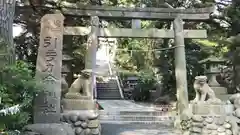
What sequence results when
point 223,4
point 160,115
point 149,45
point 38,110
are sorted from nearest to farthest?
point 38,110 < point 160,115 < point 223,4 < point 149,45

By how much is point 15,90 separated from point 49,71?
4.61 feet

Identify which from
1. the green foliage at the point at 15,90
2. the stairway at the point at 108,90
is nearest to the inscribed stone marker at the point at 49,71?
the green foliage at the point at 15,90

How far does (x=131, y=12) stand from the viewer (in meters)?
9.12

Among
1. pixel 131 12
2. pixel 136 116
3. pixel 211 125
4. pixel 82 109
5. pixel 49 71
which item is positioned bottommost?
pixel 136 116

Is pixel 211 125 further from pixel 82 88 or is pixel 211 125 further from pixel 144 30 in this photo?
pixel 144 30

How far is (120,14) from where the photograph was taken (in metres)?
9.08

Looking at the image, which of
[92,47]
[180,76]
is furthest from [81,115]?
[180,76]

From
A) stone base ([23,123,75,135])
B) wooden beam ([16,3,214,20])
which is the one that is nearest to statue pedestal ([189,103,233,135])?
stone base ([23,123,75,135])

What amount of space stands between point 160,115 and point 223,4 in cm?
593

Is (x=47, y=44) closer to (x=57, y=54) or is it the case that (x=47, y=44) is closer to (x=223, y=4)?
(x=57, y=54)

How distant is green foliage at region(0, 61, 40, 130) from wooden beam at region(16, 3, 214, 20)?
4.39m

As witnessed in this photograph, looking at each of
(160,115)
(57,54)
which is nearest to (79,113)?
(57,54)

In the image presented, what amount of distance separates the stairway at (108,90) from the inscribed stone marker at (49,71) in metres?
12.9

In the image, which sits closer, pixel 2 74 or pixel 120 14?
pixel 2 74
